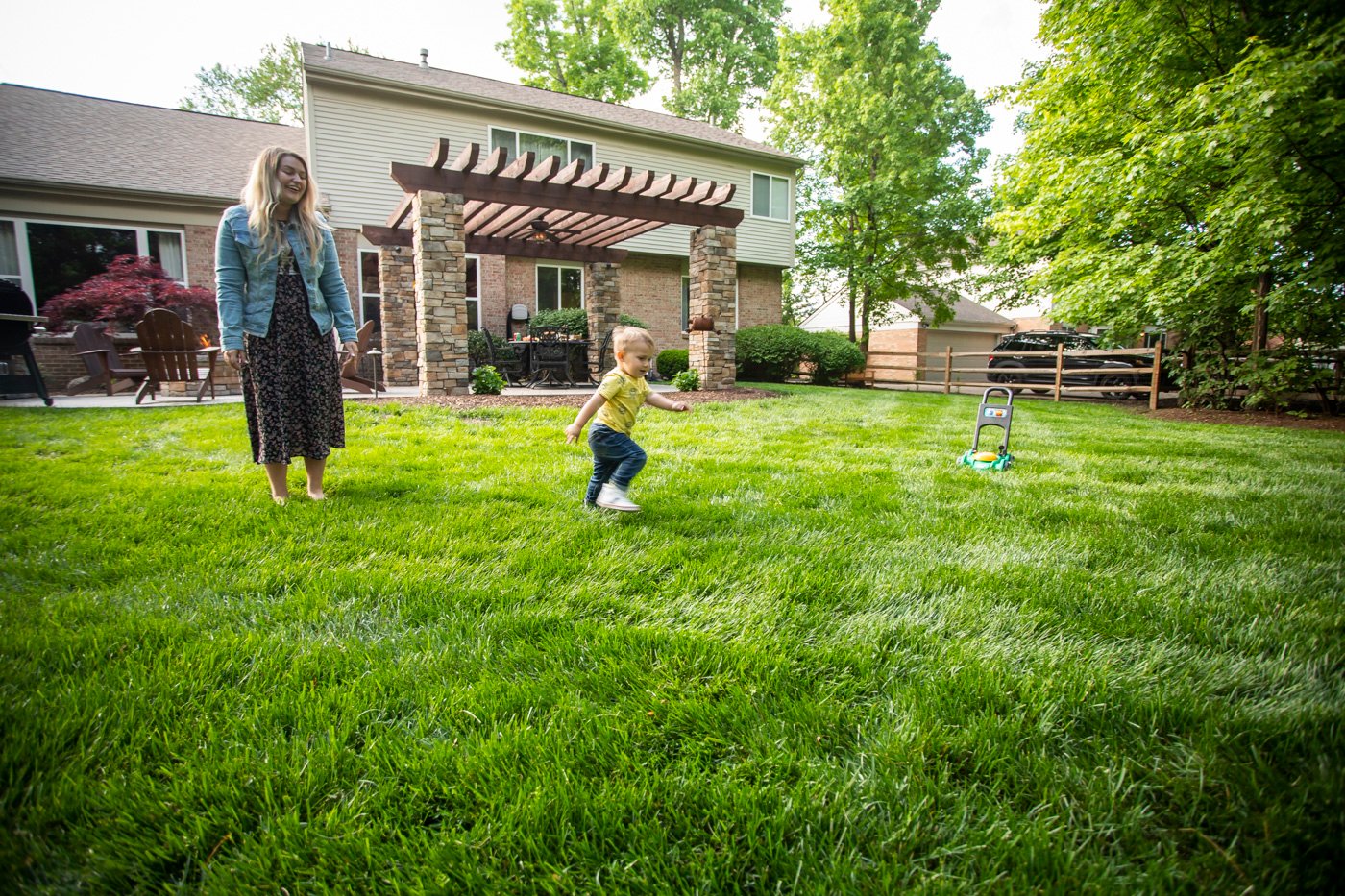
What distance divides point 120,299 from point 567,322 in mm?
7844

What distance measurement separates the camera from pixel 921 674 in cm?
158

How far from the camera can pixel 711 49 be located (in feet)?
82.5

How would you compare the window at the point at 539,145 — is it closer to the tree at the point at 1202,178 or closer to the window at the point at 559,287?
the window at the point at 559,287

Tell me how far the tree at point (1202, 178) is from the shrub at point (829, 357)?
209 inches

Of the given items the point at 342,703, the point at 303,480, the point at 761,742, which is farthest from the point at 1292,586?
the point at 303,480

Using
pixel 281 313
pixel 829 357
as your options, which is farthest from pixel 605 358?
pixel 281 313

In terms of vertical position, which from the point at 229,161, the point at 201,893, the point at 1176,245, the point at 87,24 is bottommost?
the point at 201,893

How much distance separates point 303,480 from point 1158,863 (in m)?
4.18

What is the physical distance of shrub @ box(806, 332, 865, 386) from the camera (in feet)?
52.5

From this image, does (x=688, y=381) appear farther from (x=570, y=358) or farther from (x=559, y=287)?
(x=559, y=287)

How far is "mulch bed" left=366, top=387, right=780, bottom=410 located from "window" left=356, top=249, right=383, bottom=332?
6296 millimetres

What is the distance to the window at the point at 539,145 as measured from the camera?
14.6 metres

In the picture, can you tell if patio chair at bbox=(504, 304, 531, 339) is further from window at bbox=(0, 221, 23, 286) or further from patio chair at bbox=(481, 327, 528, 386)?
window at bbox=(0, 221, 23, 286)

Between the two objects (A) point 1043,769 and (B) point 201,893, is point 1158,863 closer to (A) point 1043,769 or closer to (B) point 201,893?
(A) point 1043,769
